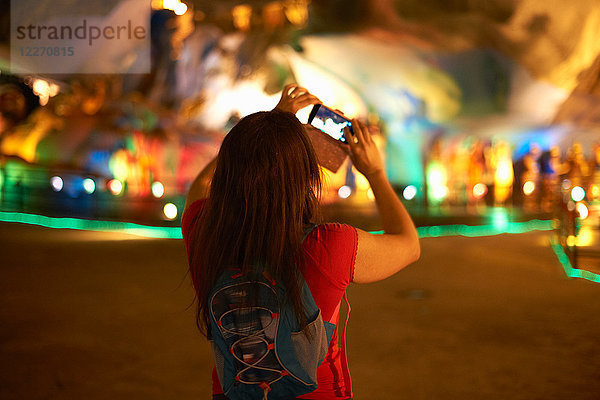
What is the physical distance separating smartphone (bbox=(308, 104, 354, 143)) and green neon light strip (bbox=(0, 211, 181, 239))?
9435mm

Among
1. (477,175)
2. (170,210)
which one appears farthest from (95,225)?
(477,175)

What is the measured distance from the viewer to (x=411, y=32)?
14594mm

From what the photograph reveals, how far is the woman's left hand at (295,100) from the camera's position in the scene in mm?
1682

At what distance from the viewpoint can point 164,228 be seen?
496 inches

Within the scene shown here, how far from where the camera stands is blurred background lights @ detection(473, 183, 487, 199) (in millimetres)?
15742

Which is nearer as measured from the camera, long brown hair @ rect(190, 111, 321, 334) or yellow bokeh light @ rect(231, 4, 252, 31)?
long brown hair @ rect(190, 111, 321, 334)

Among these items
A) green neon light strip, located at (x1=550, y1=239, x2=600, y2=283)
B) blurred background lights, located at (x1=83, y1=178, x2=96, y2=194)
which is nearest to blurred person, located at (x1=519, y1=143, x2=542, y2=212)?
green neon light strip, located at (x1=550, y1=239, x2=600, y2=283)

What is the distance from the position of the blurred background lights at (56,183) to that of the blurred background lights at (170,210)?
3.69 meters

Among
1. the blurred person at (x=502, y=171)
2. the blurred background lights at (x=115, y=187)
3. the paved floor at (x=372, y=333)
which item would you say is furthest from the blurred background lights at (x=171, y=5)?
the paved floor at (x=372, y=333)

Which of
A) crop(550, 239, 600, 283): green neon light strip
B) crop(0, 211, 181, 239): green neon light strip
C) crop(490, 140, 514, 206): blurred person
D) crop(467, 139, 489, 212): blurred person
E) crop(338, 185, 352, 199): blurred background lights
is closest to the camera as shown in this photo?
crop(550, 239, 600, 283): green neon light strip

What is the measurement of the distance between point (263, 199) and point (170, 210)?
12480 mm

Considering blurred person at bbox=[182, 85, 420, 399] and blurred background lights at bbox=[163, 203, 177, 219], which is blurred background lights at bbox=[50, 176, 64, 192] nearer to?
blurred background lights at bbox=[163, 203, 177, 219]

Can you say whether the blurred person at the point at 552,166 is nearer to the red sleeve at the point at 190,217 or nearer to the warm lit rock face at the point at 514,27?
the warm lit rock face at the point at 514,27

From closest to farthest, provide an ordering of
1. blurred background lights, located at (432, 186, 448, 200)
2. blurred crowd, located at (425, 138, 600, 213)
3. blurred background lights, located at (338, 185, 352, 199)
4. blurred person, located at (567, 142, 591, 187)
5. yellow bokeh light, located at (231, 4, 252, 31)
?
blurred person, located at (567, 142, 591, 187) → blurred crowd, located at (425, 138, 600, 213) → yellow bokeh light, located at (231, 4, 252, 31) → blurred background lights, located at (432, 186, 448, 200) → blurred background lights, located at (338, 185, 352, 199)
